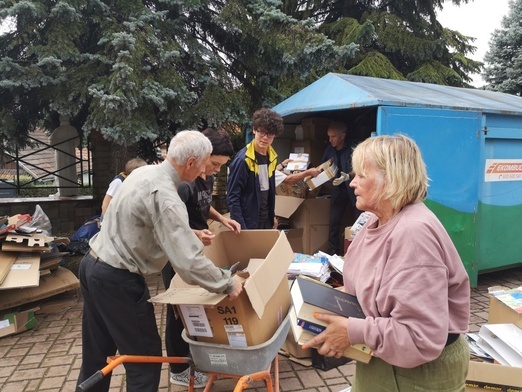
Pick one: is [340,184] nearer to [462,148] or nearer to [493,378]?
[462,148]

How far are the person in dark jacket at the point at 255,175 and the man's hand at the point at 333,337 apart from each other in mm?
2266

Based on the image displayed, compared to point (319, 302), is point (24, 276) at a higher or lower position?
lower

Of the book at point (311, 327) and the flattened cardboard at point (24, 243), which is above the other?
the book at point (311, 327)

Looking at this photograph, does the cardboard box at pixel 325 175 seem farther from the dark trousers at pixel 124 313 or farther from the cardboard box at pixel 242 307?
the dark trousers at pixel 124 313

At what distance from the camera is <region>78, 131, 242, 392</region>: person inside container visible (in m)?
2.01

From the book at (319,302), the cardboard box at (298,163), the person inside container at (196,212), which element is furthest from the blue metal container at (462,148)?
the book at (319,302)

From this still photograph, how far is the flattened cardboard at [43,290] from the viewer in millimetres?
4055

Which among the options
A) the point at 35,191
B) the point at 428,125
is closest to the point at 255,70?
the point at 428,125

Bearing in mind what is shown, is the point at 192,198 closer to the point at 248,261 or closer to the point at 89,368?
the point at 248,261

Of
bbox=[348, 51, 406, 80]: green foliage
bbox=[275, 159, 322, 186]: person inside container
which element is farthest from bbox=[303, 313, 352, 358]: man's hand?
bbox=[348, 51, 406, 80]: green foliage

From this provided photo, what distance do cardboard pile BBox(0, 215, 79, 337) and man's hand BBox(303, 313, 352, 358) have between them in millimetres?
3424

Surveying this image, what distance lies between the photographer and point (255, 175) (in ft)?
12.6

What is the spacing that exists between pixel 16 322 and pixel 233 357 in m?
3.04

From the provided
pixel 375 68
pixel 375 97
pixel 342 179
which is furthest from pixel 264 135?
pixel 375 68
